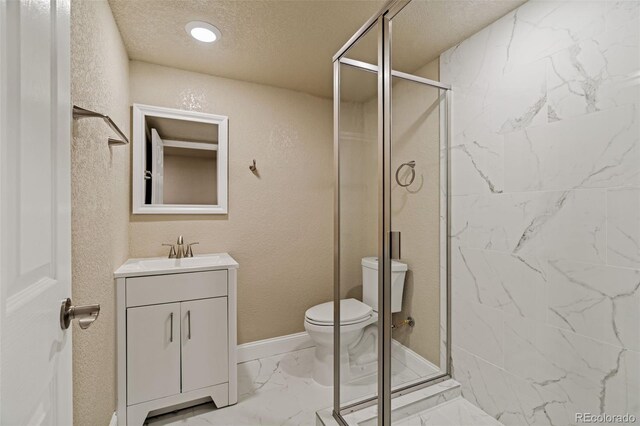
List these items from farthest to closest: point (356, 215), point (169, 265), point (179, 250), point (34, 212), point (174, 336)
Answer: point (179, 250)
point (169, 265)
point (174, 336)
point (356, 215)
point (34, 212)

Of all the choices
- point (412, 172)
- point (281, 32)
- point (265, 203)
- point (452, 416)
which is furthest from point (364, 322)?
point (281, 32)

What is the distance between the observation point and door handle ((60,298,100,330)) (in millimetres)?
646

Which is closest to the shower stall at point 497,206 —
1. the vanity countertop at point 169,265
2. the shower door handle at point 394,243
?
the shower door handle at point 394,243

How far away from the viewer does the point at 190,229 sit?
7.36ft

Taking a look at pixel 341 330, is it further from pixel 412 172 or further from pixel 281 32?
pixel 281 32

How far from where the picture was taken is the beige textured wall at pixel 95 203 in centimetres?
104

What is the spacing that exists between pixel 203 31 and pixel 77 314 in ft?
5.64

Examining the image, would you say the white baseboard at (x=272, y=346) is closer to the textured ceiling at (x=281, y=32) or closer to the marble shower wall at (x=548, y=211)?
the marble shower wall at (x=548, y=211)

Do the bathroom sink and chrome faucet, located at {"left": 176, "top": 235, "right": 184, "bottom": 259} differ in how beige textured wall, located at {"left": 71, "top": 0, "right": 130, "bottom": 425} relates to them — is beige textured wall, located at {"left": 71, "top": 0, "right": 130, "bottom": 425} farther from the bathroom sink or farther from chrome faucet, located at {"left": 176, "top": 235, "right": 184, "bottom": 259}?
Answer: chrome faucet, located at {"left": 176, "top": 235, "right": 184, "bottom": 259}

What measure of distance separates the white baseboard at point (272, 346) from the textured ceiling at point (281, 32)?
83.1 inches

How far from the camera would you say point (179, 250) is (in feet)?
6.98

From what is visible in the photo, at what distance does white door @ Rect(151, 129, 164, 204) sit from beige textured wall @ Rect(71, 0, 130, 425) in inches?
13.3

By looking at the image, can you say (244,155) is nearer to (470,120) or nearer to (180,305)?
(180,305)

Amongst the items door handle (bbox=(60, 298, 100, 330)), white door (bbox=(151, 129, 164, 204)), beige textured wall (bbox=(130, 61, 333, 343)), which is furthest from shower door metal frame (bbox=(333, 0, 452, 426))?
white door (bbox=(151, 129, 164, 204))
